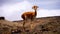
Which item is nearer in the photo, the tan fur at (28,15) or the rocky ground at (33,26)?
the rocky ground at (33,26)

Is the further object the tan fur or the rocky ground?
the tan fur

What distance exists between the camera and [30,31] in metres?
3.87

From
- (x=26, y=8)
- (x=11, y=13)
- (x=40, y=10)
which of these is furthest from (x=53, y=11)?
(x=11, y=13)

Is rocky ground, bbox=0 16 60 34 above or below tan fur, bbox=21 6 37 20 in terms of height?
below

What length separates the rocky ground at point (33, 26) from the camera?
3.85m

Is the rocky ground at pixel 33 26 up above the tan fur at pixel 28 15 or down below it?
below

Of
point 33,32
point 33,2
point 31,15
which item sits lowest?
point 33,32

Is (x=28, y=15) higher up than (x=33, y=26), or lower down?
higher up

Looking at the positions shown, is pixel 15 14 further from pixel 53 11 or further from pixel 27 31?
pixel 53 11

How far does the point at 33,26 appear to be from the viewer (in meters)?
3.94

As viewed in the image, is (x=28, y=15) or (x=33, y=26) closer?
(x=33, y=26)

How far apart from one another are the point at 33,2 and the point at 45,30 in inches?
27.3

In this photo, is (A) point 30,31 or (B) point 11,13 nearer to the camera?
(A) point 30,31

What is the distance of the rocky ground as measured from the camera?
385 centimetres
